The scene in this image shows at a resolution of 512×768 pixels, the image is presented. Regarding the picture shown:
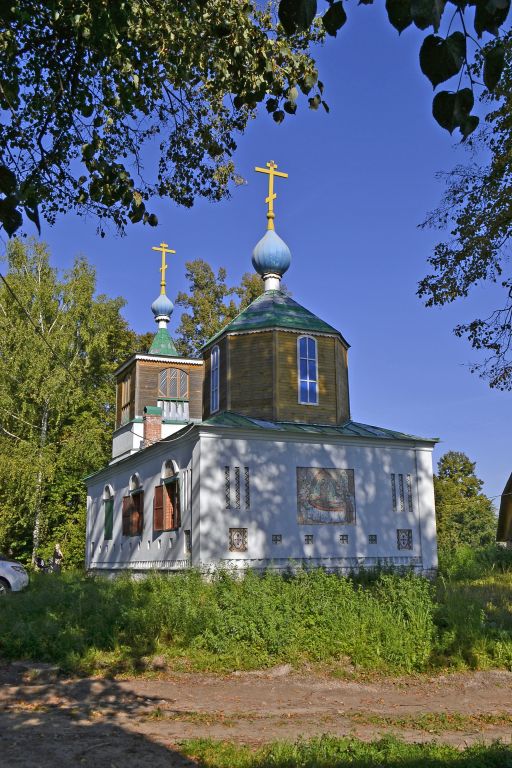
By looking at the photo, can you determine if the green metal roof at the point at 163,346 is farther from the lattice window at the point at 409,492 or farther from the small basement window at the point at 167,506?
the lattice window at the point at 409,492

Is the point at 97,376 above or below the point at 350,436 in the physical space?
above

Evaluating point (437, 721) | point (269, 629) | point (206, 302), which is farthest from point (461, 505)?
point (437, 721)

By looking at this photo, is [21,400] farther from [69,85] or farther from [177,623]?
[69,85]

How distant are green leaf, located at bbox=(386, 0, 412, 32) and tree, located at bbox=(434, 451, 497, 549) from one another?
4899 centimetres

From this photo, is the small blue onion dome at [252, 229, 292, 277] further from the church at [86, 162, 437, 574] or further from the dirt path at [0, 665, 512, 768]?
the dirt path at [0, 665, 512, 768]

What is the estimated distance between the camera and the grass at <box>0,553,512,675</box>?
1121 cm

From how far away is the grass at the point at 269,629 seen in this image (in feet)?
36.8

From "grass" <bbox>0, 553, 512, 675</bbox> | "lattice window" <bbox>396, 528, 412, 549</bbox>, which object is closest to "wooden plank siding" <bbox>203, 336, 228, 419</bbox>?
"lattice window" <bbox>396, 528, 412, 549</bbox>

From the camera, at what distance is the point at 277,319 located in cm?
2114

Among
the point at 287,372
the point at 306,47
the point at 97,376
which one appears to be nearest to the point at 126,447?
the point at 287,372

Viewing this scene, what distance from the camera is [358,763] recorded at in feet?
20.3

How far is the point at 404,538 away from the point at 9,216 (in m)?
18.1

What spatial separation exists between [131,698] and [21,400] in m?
26.6

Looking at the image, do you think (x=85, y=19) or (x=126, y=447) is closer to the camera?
(x=85, y=19)
